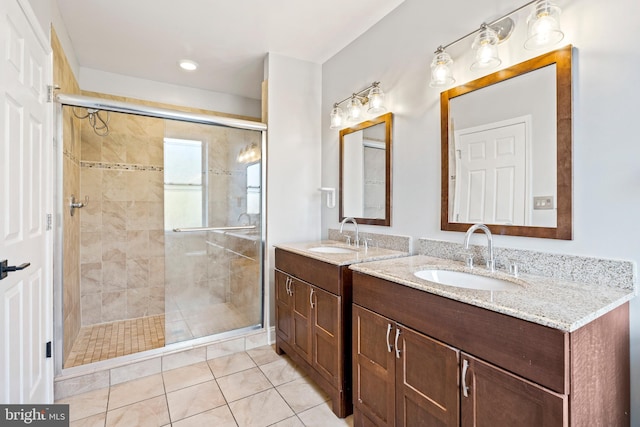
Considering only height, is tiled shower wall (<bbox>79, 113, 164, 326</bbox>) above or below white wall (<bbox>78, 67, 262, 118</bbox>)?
below

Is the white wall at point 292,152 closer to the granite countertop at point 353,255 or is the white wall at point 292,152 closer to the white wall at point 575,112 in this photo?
the granite countertop at point 353,255

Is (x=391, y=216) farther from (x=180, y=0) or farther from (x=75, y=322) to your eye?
(x=75, y=322)

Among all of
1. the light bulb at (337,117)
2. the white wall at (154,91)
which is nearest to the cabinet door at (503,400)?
the light bulb at (337,117)

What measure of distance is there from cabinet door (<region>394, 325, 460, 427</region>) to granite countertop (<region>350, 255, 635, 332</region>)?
0.21m

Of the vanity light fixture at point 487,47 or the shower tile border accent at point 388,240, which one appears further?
the shower tile border accent at point 388,240

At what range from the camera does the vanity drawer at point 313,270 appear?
173 centimetres

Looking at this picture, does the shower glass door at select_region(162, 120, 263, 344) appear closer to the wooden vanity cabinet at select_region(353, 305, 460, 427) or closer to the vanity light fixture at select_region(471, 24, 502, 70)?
the wooden vanity cabinet at select_region(353, 305, 460, 427)

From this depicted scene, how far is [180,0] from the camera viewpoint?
199 cm

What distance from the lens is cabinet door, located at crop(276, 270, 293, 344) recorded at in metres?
2.26

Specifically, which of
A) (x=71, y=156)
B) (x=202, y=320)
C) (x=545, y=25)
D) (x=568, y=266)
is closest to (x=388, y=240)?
(x=568, y=266)

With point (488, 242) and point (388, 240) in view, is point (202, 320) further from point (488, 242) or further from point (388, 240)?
point (488, 242)

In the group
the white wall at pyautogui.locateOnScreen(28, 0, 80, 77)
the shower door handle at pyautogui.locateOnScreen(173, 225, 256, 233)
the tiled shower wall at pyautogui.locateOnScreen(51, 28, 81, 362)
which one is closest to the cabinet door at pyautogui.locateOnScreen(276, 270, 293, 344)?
the shower door handle at pyautogui.locateOnScreen(173, 225, 256, 233)

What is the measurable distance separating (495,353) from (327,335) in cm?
103

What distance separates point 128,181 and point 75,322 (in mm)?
1362
